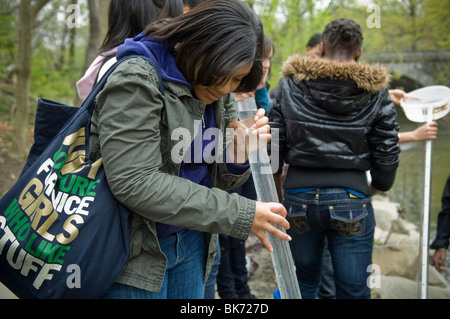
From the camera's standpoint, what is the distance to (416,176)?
38.9 ft

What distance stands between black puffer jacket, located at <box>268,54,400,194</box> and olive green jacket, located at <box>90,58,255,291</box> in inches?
45.6

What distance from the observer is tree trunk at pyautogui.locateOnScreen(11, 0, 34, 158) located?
6824mm

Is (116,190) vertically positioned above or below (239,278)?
above

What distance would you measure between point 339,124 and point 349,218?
53cm

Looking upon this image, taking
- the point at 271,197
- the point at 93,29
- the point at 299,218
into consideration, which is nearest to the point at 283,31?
the point at 93,29

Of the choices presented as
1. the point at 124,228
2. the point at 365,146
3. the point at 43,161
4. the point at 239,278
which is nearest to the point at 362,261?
the point at 365,146

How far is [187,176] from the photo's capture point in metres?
1.55

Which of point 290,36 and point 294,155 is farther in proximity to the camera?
point 290,36

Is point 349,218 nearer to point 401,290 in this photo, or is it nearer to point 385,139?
point 385,139

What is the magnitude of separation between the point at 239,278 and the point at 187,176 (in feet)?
6.94

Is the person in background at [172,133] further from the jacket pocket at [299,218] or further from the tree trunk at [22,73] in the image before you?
the tree trunk at [22,73]

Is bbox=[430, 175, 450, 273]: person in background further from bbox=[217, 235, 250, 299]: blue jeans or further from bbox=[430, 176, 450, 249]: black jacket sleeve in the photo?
bbox=[217, 235, 250, 299]: blue jeans
